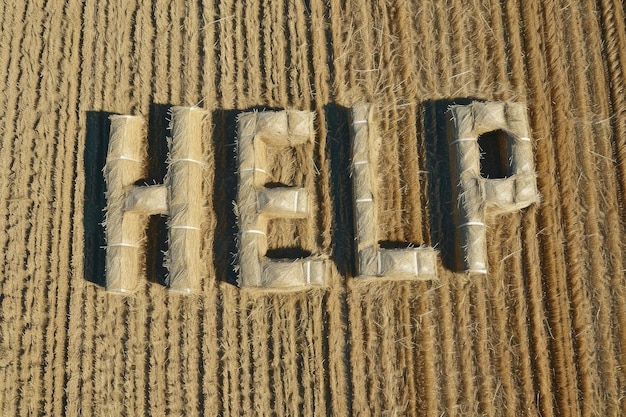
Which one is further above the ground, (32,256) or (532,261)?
(32,256)

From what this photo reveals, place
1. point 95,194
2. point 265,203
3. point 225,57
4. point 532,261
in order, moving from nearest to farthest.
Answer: point 265,203, point 532,261, point 95,194, point 225,57

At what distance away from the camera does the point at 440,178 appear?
171 inches

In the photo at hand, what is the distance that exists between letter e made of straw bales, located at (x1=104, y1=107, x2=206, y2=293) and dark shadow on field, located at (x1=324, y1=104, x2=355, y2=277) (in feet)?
3.85

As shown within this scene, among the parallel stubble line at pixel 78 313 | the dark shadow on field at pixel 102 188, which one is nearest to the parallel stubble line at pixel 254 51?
the dark shadow on field at pixel 102 188

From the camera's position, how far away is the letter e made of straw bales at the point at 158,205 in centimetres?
412

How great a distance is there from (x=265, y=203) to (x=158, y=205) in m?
0.92

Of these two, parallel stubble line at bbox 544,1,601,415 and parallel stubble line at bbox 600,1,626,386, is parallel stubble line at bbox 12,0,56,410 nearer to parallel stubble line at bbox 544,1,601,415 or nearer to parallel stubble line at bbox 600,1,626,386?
parallel stubble line at bbox 544,1,601,415

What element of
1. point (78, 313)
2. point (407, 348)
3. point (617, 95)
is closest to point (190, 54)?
point (78, 313)

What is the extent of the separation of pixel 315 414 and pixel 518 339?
182 cm

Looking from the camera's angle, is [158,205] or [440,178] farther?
[440,178]

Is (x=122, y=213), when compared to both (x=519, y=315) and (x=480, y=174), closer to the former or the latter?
(x=480, y=174)

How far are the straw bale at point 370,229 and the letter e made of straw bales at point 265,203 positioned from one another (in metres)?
0.37

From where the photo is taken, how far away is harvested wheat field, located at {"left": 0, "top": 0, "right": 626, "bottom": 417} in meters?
4.14

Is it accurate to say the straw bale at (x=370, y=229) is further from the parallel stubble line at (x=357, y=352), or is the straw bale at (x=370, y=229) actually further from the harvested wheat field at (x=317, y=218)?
the parallel stubble line at (x=357, y=352)
